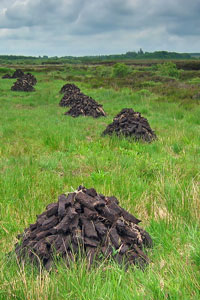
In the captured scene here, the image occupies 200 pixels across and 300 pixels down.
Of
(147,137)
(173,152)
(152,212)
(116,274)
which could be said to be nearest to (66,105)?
(147,137)

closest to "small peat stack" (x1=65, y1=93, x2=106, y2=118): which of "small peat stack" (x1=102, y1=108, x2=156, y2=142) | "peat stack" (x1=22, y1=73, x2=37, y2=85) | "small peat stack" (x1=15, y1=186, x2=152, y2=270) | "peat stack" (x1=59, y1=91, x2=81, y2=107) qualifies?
"peat stack" (x1=59, y1=91, x2=81, y2=107)

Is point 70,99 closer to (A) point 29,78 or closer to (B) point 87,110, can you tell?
(B) point 87,110

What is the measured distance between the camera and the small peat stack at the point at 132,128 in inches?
355

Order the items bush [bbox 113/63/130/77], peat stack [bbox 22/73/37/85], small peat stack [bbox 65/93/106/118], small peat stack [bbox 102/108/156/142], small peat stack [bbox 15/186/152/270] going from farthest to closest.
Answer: bush [bbox 113/63/130/77] < peat stack [bbox 22/73/37/85] < small peat stack [bbox 65/93/106/118] < small peat stack [bbox 102/108/156/142] < small peat stack [bbox 15/186/152/270]

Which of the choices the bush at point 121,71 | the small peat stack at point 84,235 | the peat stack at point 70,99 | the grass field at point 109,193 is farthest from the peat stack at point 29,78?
the small peat stack at point 84,235

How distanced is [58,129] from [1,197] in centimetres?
554

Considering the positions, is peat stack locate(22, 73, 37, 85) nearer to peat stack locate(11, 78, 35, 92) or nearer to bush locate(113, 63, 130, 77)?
peat stack locate(11, 78, 35, 92)

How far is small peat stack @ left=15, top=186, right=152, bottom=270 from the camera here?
9.41ft

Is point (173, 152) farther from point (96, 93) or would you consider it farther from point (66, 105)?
A: point (96, 93)

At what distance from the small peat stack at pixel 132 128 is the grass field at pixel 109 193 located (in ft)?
1.79

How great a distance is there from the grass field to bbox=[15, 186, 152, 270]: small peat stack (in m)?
0.15

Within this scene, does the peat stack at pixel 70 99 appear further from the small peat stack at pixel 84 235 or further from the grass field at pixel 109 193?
the small peat stack at pixel 84 235

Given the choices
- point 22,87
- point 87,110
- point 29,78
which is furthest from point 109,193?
point 29,78

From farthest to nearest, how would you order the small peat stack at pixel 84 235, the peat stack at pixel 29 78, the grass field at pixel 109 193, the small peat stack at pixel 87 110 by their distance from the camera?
the peat stack at pixel 29 78 → the small peat stack at pixel 87 110 → the small peat stack at pixel 84 235 → the grass field at pixel 109 193
